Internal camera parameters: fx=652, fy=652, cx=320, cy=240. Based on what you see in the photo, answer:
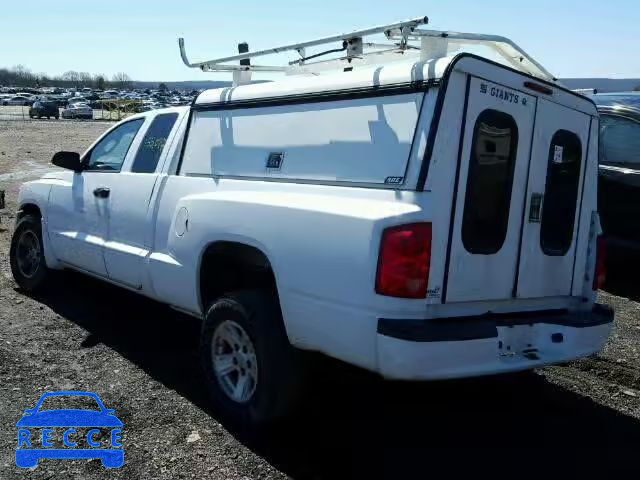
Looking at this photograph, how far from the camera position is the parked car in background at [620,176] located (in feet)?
22.7

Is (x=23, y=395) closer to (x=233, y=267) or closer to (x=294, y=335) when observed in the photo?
(x=233, y=267)

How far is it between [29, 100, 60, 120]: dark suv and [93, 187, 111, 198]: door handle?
48728mm

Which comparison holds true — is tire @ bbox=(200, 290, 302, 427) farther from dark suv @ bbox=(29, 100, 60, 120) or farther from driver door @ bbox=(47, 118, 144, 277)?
dark suv @ bbox=(29, 100, 60, 120)

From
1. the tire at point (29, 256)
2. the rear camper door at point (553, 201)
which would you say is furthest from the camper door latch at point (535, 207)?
the tire at point (29, 256)

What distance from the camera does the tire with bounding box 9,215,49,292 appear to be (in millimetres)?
6371

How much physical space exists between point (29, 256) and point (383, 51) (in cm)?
441

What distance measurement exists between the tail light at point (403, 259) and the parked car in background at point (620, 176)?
15.4ft

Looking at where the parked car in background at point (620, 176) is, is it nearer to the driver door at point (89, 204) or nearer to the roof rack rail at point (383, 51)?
the roof rack rail at point (383, 51)

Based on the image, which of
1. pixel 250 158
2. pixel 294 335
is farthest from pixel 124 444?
pixel 250 158

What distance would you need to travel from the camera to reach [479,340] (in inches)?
128

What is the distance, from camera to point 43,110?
49.6 meters

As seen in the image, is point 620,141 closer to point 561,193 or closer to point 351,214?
point 561,193

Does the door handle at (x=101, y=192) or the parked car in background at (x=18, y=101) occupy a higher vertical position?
the parked car in background at (x=18, y=101)

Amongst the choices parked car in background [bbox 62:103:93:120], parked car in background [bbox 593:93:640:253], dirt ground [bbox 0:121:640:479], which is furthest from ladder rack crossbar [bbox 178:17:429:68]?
parked car in background [bbox 62:103:93:120]
